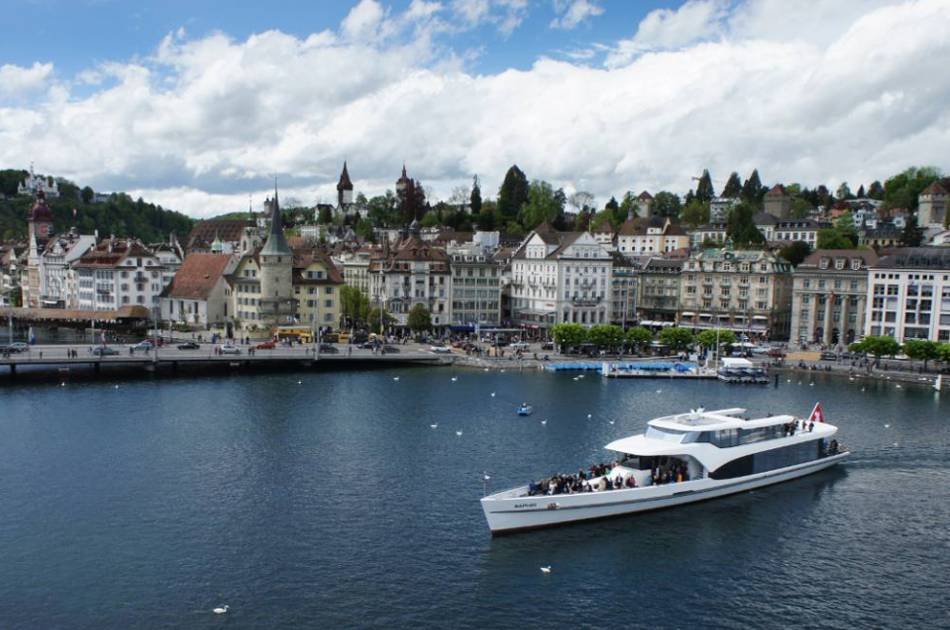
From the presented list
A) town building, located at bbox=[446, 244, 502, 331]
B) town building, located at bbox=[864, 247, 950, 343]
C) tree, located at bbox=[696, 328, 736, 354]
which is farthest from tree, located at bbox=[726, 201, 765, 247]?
tree, located at bbox=[696, 328, 736, 354]

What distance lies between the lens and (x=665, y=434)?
45.0m

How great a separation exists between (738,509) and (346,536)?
2014 centimetres

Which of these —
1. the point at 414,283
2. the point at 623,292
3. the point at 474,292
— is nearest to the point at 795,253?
the point at 623,292

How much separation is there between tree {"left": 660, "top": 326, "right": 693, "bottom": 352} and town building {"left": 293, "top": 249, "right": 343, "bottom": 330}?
43009mm

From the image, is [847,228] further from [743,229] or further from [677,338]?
[677,338]

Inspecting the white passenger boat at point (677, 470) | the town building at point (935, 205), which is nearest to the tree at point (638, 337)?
the white passenger boat at point (677, 470)

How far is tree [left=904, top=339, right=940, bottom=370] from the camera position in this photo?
86.9m

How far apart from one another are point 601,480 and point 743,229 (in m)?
121

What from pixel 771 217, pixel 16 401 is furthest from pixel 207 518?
pixel 771 217

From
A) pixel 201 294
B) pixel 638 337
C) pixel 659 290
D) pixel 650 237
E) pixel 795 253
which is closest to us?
pixel 638 337

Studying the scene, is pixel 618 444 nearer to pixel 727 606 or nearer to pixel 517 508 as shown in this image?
pixel 517 508

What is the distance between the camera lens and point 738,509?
141 feet

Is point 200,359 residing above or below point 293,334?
below

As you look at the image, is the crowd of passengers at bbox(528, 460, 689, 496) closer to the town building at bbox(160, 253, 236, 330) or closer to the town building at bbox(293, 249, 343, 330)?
the town building at bbox(293, 249, 343, 330)
